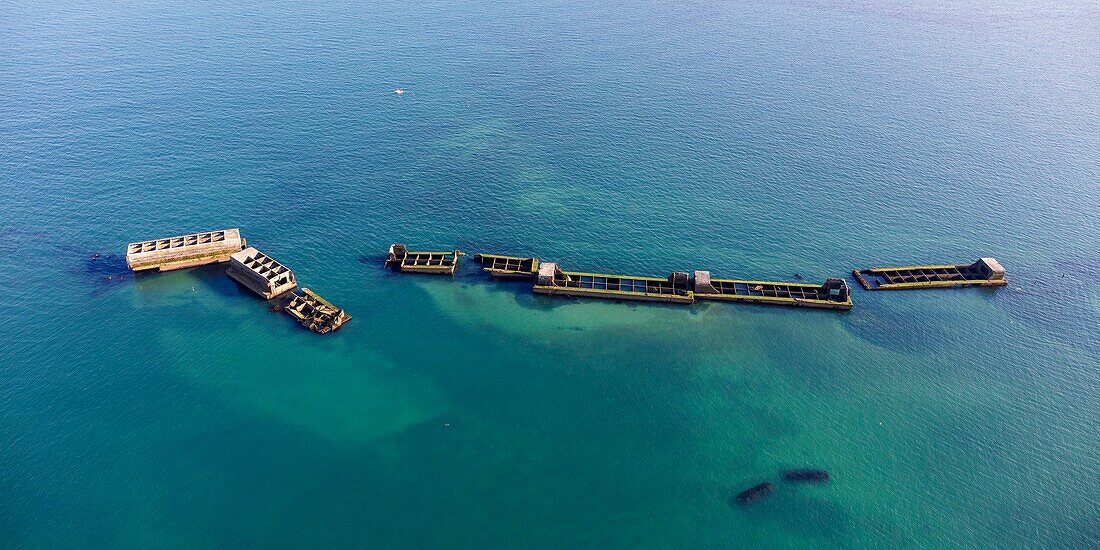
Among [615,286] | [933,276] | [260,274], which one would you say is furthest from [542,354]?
[933,276]

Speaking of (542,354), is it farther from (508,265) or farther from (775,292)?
(775,292)

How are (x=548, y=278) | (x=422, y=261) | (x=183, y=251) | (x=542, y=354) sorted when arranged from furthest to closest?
(x=422, y=261), (x=183, y=251), (x=548, y=278), (x=542, y=354)

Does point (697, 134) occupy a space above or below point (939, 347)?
above

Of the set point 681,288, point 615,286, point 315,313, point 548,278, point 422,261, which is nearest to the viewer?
point 315,313

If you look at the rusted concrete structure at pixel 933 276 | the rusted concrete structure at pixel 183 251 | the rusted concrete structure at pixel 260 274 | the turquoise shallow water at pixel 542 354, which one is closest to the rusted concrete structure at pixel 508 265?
the turquoise shallow water at pixel 542 354

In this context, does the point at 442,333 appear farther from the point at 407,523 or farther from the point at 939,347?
the point at 939,347

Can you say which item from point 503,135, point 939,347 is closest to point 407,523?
A: point 939,347
